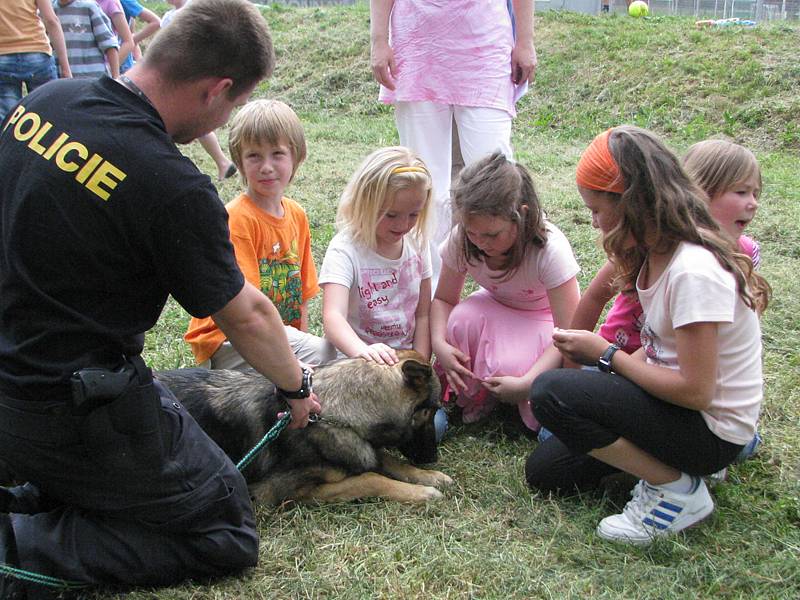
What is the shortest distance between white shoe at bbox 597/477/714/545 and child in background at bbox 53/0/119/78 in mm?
7656

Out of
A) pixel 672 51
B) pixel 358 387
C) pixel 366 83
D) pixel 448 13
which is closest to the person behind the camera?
pixel 358 387

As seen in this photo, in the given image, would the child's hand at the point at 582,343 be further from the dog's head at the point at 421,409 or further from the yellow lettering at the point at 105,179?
the yellow lettering at the point at 105,179

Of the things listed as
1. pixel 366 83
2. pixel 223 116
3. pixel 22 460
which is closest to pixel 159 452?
pixel 22 460

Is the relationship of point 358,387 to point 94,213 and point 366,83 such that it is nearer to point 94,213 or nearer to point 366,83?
point 94,213

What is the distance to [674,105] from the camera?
1212cm

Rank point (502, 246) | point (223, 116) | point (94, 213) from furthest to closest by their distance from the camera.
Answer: point (502, 246), point (223, 116), point (94, 213)

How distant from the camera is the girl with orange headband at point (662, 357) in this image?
2.76 metres

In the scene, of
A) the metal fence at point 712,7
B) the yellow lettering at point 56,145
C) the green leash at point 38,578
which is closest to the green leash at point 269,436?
the green leash at point 38,578

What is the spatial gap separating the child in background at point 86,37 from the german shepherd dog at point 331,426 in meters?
6.46

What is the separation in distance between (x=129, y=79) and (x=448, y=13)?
2.79 meters

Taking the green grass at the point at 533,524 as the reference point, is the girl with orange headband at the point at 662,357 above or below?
above

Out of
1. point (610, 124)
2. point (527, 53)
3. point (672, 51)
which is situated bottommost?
point (610, 124)

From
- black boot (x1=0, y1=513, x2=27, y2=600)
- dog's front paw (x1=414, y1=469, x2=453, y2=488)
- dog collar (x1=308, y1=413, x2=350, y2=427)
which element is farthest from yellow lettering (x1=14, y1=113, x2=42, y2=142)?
dog's front paw (x1=414, y1=469, x2=453, y2=488)

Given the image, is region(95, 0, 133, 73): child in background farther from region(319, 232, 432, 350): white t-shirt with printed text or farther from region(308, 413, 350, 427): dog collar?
region(308, 413, 350, 427): dog collar
